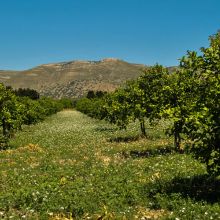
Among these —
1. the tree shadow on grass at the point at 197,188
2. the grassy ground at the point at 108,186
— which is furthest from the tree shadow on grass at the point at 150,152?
the tree shadow on grass at the point at 197,188

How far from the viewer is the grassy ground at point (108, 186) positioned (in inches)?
618

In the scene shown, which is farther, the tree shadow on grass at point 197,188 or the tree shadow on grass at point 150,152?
the tree shadow on grass at point 150,152

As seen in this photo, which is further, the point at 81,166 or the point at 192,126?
the point at 81,166

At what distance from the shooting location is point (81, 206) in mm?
16219

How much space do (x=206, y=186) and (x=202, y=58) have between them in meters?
5.60

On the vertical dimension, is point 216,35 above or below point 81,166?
above

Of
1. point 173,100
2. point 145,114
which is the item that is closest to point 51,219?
point 173,100

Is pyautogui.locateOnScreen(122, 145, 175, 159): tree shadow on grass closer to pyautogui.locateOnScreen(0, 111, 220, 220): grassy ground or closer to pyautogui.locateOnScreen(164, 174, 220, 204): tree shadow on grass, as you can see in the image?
pyautogui.locateOnScreen(0, 111, 220, 220): grassy ground

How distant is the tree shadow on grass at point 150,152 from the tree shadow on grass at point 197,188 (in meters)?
8.89

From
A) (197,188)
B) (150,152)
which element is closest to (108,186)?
(197,188)

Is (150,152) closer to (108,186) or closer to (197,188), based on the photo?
(108,186)

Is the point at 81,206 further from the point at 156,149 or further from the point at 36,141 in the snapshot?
the point at 36,141

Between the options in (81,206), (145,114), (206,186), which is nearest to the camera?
(81,206)

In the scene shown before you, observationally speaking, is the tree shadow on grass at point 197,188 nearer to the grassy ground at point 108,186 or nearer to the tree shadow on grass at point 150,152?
the grassy ground at point 108,186
